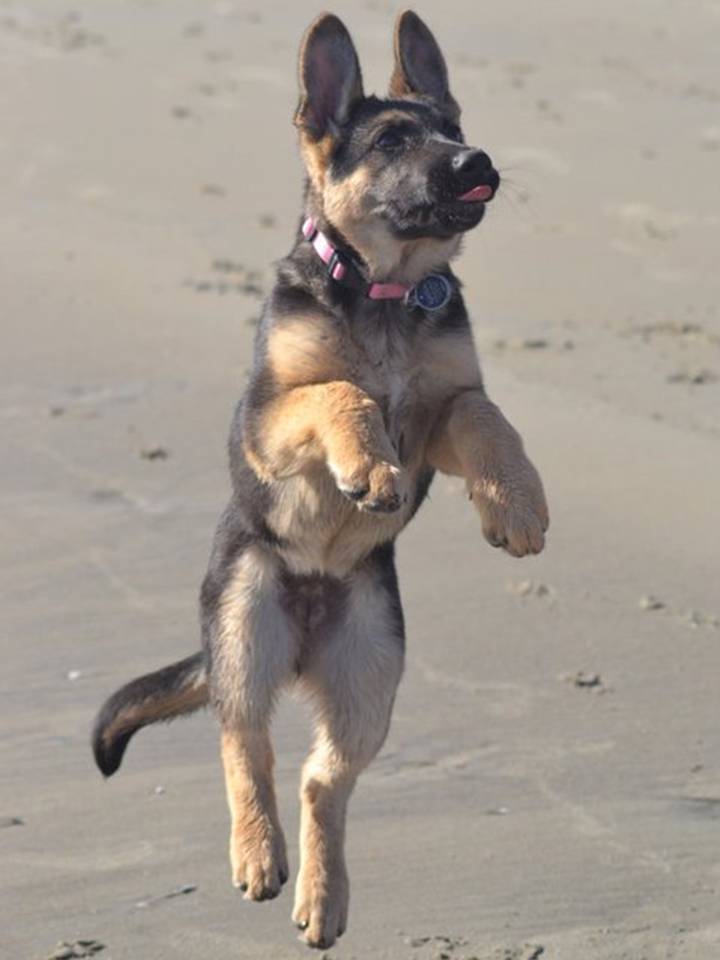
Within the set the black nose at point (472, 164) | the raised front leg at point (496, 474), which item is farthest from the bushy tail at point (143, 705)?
the black nose at point (472, 164)

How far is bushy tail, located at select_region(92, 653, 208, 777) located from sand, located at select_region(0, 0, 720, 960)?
66cm

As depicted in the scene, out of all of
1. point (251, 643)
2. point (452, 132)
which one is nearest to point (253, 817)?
point (251, 643)

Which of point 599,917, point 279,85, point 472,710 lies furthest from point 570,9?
point 599,917

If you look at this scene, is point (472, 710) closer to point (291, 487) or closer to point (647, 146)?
point (291, 487)

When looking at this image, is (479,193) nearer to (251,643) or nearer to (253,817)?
(251,643)

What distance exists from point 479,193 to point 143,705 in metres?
1.90

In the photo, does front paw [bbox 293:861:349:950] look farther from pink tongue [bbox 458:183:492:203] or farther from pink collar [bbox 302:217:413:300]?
pink tongue [bbox 458:183:492:203]

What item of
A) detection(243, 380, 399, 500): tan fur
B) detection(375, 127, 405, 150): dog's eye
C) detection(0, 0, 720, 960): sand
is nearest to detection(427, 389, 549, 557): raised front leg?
detection(243, 380, 399, 500): tan fur

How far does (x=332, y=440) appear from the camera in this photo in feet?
19.7

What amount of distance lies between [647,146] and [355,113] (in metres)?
10.4

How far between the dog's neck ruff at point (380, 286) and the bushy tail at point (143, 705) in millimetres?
1238

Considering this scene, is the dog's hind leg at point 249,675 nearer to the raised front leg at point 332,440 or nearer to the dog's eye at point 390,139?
the raised front leg at point 332,440

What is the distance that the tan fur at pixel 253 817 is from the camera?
21.0ft

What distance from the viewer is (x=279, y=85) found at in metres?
18.1
